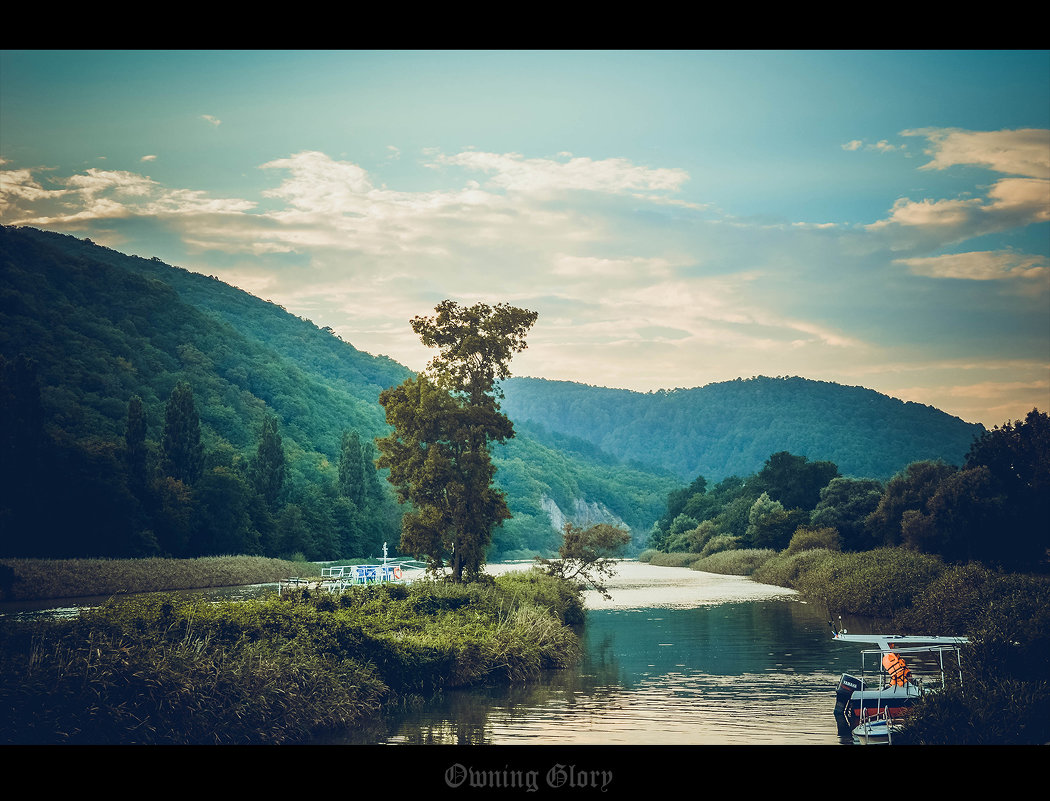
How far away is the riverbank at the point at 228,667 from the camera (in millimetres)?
16203

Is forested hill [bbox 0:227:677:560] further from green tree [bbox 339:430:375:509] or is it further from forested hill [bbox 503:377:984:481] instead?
forested hill [bbox 503:377:984:481]

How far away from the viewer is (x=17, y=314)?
297 feet

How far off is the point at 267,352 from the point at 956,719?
405 feet

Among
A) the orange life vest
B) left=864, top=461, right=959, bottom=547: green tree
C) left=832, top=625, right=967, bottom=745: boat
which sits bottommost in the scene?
left=832, top=625, right=967, bottom=745: boat

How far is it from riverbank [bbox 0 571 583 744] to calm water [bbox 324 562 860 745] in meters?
0.90

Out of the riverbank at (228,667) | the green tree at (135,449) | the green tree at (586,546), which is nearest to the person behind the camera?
the riverbank at (228,667)

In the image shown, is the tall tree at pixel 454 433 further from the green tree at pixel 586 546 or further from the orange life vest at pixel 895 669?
the orange life vest at pixel 895 669

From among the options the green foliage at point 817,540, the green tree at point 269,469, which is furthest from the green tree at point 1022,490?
the green tree at point 269,469

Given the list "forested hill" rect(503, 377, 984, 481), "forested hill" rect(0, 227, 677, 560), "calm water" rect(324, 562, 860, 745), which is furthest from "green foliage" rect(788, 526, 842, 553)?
"forested hill" rect(503, 377, 984, 481)

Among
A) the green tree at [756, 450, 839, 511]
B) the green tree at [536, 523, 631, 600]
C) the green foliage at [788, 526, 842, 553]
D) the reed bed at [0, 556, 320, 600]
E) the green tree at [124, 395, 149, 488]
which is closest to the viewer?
the green tree at [536, 523, 631, 600]

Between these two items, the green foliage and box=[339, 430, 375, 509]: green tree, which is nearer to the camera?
the green foliage

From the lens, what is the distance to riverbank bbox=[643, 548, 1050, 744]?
55.8 feet

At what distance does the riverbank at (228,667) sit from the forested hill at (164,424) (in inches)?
1752
